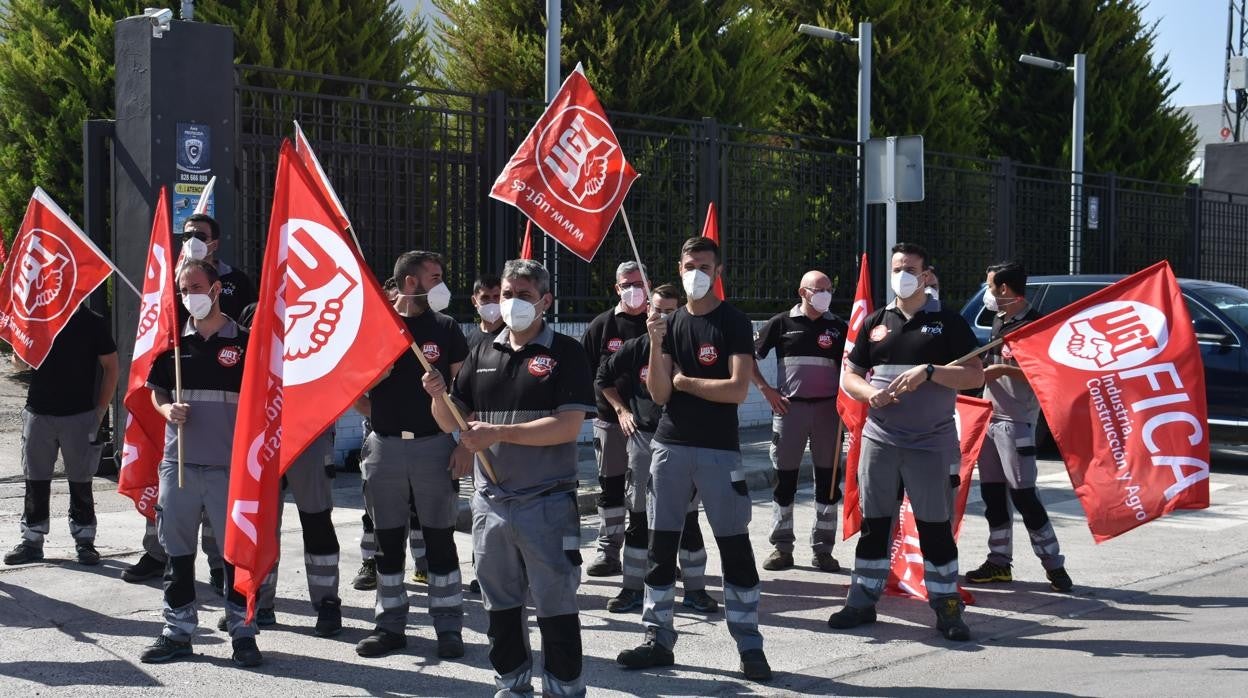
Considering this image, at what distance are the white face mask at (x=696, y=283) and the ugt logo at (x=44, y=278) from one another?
400 centimetres

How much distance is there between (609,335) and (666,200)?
705cm

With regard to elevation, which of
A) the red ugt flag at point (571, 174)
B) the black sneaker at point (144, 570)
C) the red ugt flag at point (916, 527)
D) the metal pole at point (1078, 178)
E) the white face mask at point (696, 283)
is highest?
the metal pole at point (1078, 178)

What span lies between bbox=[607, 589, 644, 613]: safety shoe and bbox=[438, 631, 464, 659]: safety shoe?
117 centimetres

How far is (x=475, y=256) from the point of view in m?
13.4

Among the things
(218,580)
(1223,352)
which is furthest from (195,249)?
(1223,352)

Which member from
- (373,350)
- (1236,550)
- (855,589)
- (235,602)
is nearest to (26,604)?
(235,602)

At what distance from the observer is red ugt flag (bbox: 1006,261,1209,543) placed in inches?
275

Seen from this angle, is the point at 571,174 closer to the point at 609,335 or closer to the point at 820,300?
the point at 609,335

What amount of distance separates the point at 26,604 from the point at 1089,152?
23.7 meters

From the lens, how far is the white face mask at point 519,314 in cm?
556

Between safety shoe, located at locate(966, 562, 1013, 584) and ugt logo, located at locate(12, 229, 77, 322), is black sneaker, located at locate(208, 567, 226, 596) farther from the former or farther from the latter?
safety shoe, located at locate(966, 562, 1013, 584)

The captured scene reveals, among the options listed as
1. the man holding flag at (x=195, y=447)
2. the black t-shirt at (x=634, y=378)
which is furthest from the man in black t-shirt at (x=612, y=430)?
the man holding flag at (x=195, y=447)

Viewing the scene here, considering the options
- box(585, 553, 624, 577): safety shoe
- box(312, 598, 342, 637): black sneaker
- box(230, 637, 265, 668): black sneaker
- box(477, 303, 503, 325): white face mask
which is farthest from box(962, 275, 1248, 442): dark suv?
box(230, 637, 265, 668): black sneaker

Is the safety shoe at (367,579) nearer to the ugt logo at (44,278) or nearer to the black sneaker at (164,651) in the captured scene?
the black sneaker at (164,651)
